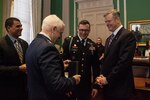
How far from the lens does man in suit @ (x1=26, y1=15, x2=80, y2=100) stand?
1536mm

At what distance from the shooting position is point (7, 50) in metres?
2.42

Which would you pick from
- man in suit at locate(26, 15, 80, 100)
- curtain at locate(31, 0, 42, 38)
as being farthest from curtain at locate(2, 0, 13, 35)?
man in suit at locate(26, 15, 80, 100)

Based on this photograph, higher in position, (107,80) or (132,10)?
(132,10)

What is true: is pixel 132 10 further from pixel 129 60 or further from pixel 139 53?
pixel 129 60

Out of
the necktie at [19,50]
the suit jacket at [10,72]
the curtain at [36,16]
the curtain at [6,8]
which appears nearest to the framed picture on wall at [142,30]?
the curtain at [36,16]

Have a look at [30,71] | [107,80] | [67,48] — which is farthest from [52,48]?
[67,48]

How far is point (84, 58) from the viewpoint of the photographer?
2646 millimetres

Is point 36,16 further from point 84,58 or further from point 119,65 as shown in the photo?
point 119,65

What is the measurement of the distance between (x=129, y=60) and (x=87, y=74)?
0.65m

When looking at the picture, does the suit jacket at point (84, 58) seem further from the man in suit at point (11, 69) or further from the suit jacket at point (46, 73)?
the suit jacket at point (46, 73)

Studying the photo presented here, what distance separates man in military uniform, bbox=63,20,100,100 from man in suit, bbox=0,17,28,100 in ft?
1.95

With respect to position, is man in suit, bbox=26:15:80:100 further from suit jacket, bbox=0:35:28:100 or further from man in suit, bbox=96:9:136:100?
suit jacket, bbox=0:35:28:100

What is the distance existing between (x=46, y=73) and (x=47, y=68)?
4cm

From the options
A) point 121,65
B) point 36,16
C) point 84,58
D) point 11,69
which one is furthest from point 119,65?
point 36,16
